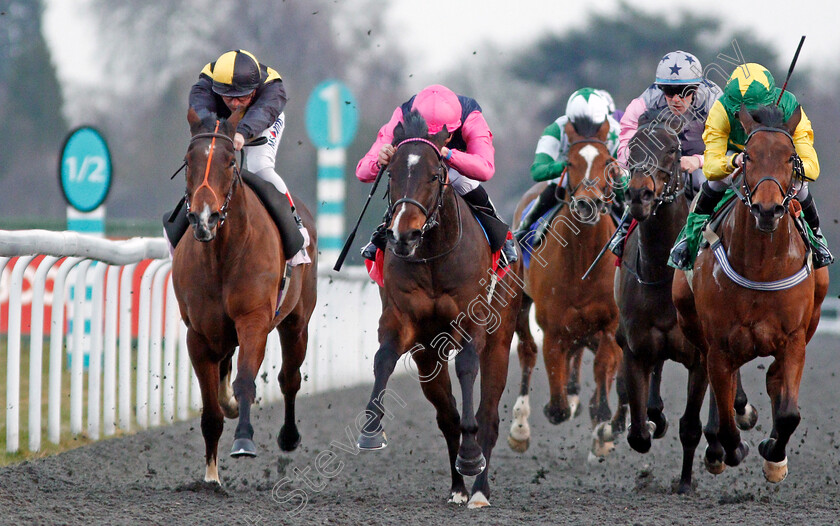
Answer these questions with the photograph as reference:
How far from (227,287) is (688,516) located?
224 centimetres

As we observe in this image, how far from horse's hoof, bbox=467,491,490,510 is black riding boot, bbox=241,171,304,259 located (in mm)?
1461

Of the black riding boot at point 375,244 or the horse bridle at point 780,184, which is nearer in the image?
the horse bridle at point 780,184

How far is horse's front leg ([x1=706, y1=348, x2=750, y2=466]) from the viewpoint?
5.28 metres

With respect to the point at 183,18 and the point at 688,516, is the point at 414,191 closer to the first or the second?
the point at 688,516

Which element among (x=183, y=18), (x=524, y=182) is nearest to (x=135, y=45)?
(x=183, y=18)

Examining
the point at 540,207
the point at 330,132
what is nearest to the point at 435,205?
the point at 540,207

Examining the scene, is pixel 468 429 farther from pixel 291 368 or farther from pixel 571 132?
pixel 571 132

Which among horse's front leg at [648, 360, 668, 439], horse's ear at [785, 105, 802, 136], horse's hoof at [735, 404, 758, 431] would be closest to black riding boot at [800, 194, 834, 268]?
horse's ear at [785, 105, 802, 136]

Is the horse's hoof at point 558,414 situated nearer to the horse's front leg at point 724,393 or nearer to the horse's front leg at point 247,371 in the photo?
the horse's front leg at point 724,393

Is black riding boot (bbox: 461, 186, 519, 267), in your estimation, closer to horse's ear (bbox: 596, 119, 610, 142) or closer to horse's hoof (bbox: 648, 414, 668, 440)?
horse's hoof (bbox: 648, 414, 668, 440)

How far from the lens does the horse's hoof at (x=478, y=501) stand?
5363 mm

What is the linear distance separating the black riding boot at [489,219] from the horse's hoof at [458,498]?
113cm

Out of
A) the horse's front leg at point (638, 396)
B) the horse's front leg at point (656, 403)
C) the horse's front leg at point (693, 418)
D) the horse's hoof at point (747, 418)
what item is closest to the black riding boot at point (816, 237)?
the horse's front leg at point (693, 418)

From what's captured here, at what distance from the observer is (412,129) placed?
16.9ft
